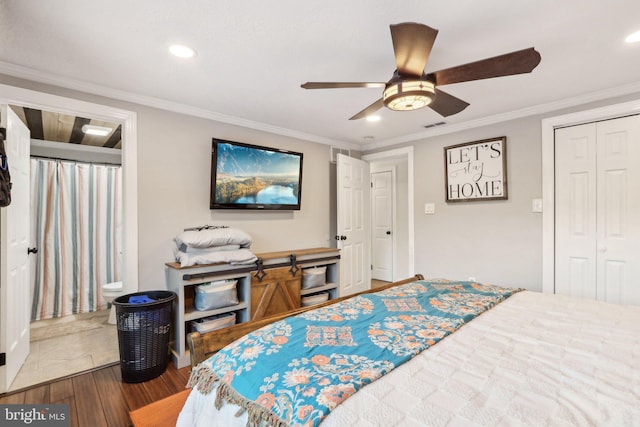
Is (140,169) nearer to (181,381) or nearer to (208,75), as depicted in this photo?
(208,75)

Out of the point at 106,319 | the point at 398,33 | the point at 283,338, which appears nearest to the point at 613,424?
the point at 283,338

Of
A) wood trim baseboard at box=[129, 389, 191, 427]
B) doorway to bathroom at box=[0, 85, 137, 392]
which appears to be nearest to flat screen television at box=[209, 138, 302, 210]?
doorway to bathroom at box=[0, 85, 137, 392]

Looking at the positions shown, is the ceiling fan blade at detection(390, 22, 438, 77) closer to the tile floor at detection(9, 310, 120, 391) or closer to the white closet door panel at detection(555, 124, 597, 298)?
the white closet door panel at detection(555, 124, 597, 298)

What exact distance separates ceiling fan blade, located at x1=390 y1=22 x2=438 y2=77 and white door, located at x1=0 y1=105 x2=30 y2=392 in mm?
2562

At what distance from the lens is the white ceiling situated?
1.60 m

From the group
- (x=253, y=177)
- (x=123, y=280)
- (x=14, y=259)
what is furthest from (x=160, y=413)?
(x=253, y=177)

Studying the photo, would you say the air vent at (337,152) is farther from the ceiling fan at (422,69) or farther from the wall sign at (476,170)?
the ceiling fan at (422,69)

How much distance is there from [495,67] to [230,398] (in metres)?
1.88

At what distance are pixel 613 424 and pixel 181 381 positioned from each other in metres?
2.47

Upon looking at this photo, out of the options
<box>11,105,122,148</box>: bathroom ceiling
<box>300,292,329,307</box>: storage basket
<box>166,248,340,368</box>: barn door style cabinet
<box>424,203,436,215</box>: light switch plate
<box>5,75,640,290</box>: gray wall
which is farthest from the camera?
<box>424,203,436,215</box>: light switch plate

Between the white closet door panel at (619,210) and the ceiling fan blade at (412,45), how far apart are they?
2290 mm

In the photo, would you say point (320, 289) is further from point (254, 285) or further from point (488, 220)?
point (488, 220)

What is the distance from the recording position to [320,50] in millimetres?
1994

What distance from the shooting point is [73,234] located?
3.78 m
